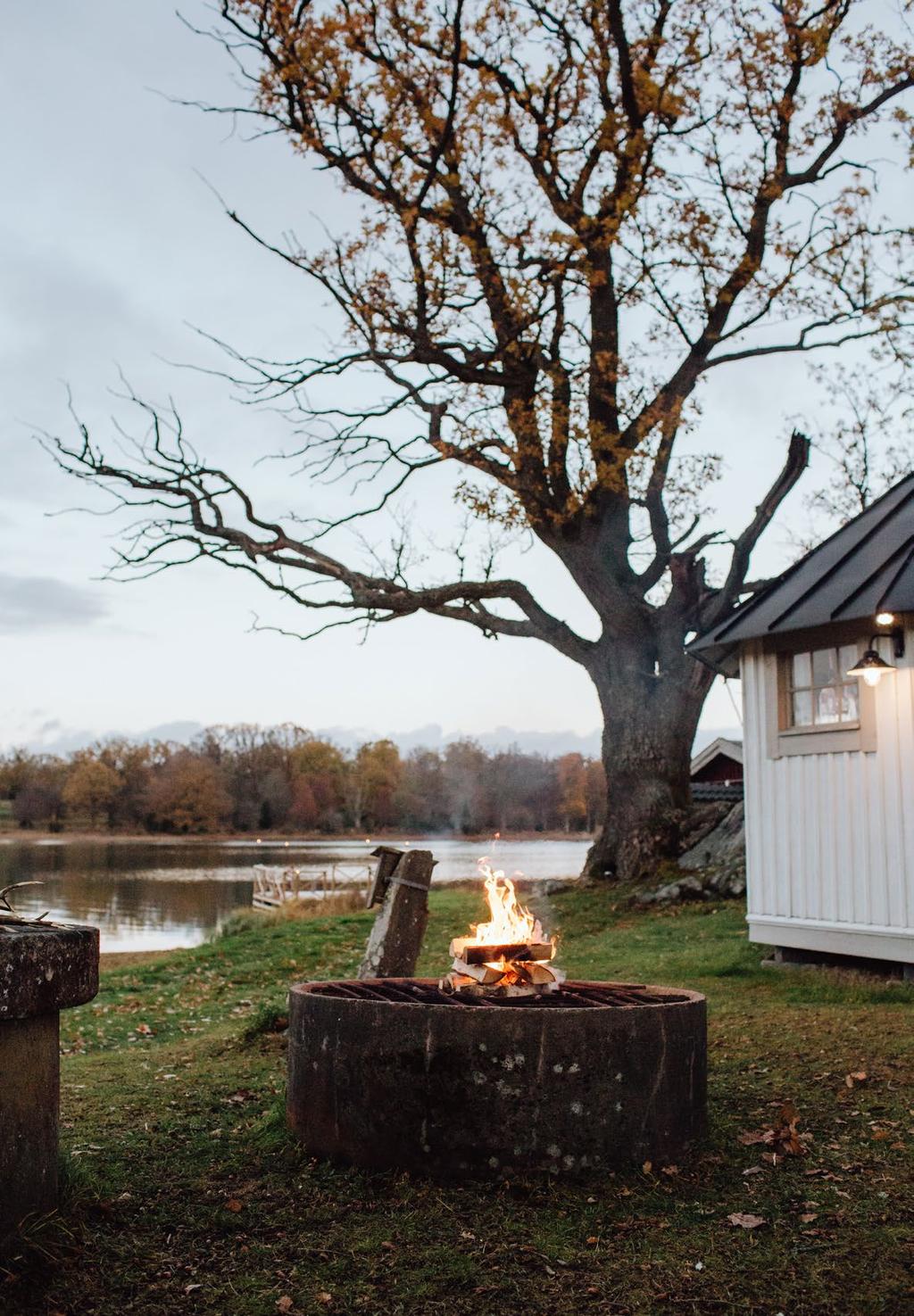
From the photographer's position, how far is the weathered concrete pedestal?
A: 392 centimetres

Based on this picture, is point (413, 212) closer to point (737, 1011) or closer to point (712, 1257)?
point (737, 1011)

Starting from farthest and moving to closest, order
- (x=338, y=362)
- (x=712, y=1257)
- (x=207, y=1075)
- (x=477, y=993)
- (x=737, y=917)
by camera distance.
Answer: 1. (x=338, y=362)
2. (x=737, y=917)
3. (x=207, y=1075)
4. (x=477, y=993)
5. (x=712, y=1257)

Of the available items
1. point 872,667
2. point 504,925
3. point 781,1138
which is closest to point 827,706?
point 872,667

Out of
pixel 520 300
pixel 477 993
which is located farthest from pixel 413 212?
pixel 477 993

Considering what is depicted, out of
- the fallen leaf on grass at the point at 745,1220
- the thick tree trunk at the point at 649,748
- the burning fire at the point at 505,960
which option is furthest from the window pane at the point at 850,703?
the thick tree trunk at the point at 649,748

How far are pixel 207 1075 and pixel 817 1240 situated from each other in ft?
14.1

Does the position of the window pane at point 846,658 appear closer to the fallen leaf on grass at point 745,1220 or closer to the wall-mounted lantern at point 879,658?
the wall-mounted lantern at point 879,658

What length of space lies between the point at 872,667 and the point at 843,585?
0.90 metres

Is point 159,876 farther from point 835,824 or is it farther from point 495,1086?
Answer: point 495,1086

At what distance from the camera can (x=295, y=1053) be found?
5.52 metres

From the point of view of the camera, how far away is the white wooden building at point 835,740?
10.4m

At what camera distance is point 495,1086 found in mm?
5027

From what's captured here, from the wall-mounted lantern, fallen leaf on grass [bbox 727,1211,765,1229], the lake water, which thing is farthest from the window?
fallen leaf on grass [bbox 727,1211,765,1229]

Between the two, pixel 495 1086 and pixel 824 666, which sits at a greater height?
pixel 824 666
